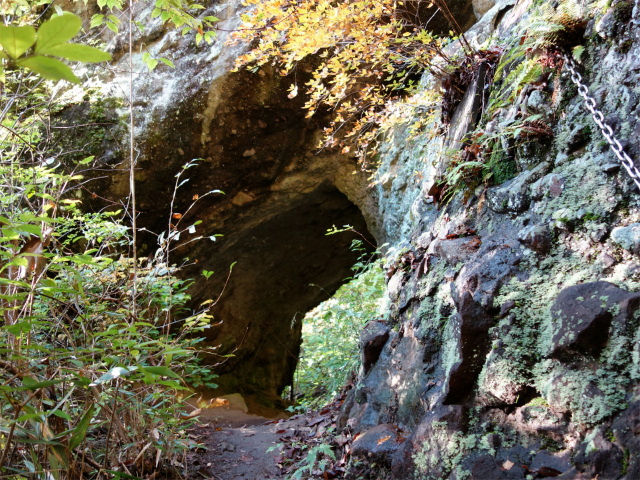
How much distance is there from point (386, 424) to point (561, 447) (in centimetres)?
117

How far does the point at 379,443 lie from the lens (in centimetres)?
253

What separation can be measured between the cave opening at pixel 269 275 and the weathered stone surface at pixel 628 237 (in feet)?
17.2

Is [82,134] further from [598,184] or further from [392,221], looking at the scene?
[598,184]

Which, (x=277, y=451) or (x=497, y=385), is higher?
(x=497, y=385)

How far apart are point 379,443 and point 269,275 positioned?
610cm

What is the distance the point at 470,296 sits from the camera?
2312 mm

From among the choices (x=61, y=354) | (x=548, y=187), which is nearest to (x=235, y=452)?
(x=61, y=354)

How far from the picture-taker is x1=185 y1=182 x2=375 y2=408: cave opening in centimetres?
726

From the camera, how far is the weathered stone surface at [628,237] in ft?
5.84

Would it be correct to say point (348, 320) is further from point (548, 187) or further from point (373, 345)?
point (548, 187)

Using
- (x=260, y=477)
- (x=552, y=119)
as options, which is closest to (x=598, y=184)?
(x=552, y=119)

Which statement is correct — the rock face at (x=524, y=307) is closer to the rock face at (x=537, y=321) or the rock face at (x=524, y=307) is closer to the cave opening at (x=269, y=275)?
the rock face at (x=537, y=321)

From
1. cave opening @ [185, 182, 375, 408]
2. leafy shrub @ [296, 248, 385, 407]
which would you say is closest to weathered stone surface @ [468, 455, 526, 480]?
leafy shrub @ [296, 248, 385, 407]

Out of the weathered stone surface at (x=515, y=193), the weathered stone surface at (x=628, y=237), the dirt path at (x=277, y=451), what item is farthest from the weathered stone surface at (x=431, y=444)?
the weathered stone surface at (x=515, y=193)
